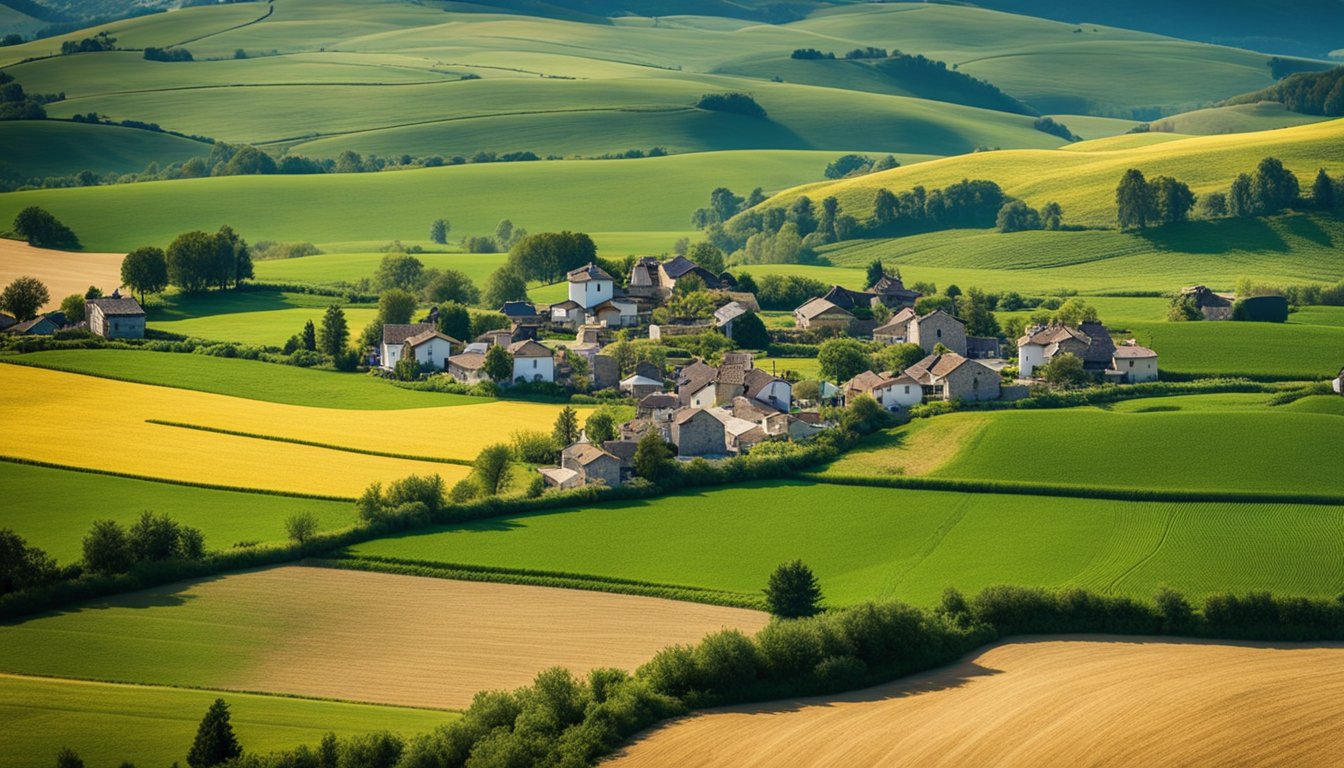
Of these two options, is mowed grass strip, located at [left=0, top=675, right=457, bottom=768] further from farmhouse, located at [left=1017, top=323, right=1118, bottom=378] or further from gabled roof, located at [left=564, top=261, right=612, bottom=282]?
gabled roof, located at [left=564, top=261, right=612, bottom=282]

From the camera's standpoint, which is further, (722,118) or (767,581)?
(722,118)

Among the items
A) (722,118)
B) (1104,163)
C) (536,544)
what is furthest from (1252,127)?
(536,544)

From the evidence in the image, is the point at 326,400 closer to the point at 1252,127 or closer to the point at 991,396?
Answer: the point at 991,396

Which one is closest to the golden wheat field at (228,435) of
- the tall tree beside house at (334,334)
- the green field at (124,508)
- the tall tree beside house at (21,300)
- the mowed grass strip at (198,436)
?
the mowed grass strip at (198,436)

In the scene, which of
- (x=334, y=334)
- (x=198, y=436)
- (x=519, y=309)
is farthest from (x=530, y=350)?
(x=198, y=436)

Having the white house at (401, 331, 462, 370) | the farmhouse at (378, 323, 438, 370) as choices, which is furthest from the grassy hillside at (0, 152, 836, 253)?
the white house at (401, 331, 462, 370)
